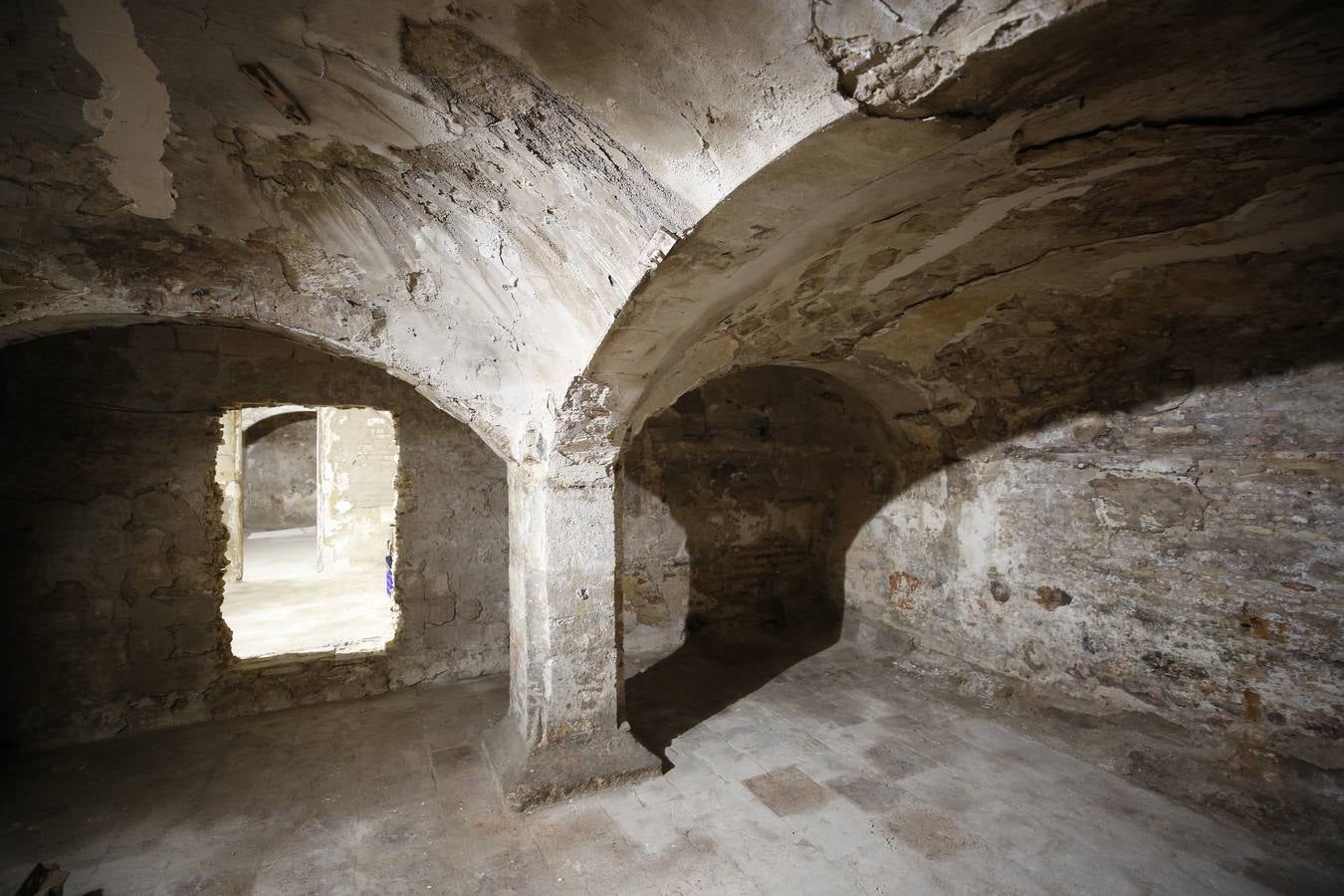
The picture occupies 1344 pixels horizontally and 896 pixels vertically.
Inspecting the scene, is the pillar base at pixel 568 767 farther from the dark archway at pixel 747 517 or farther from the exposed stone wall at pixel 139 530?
the exposed stone wall at pixel 139 530

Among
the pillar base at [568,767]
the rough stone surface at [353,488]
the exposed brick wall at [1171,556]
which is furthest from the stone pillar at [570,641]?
the rough stone surface at [353,488]

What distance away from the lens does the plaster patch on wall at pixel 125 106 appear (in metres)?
1.78

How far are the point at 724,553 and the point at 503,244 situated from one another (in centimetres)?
406

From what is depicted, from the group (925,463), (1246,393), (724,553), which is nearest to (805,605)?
(724,553)

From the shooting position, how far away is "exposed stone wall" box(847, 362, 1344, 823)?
3.28 m

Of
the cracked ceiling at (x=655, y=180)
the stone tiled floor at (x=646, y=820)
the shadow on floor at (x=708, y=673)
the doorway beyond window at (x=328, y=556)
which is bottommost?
the stone tiled floor at (x=646, y=820)

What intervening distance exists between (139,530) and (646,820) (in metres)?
3.77

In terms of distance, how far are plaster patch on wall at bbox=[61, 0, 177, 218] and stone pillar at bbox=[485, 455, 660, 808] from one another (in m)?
2.01

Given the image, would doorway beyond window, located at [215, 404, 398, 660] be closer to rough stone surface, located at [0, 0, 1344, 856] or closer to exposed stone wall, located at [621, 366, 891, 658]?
rough stone surface, located at [0, 0, 1344, 856]

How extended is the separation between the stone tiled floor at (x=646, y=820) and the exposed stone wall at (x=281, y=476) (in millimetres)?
11486

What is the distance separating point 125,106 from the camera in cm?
212

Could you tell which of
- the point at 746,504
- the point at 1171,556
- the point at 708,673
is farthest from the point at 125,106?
the point at 1171,556

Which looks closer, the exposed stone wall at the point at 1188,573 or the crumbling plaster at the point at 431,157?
the crumbling plaster at the point at 431,157

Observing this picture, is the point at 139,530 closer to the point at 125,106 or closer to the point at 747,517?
the point at 125,106
